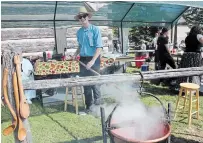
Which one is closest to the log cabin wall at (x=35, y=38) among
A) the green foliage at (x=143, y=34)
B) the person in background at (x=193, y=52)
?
the person in background at (x=193, y=52)

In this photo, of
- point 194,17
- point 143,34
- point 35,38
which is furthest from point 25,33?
point 194,17

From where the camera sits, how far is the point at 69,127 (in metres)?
3.88

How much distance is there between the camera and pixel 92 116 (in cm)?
434

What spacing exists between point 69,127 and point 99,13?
4.93 metres

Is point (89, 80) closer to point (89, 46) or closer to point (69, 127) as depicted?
point (69, 127)

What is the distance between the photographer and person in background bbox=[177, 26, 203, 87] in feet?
17.7

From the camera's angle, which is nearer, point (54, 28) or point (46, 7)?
point (46, 7)

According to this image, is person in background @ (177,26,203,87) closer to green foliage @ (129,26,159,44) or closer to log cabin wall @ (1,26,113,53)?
log cabin wall @ (1,26,113,53)

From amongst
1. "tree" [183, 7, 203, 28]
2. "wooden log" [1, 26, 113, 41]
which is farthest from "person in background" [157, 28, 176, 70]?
"tree" [183, 7, 203, 28]

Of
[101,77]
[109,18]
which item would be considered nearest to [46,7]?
[109,18]

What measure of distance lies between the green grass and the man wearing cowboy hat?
0.45m

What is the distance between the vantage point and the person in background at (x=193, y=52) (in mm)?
5383

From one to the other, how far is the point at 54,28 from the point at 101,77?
580 centimetres

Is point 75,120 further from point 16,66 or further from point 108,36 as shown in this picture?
point 108,36
